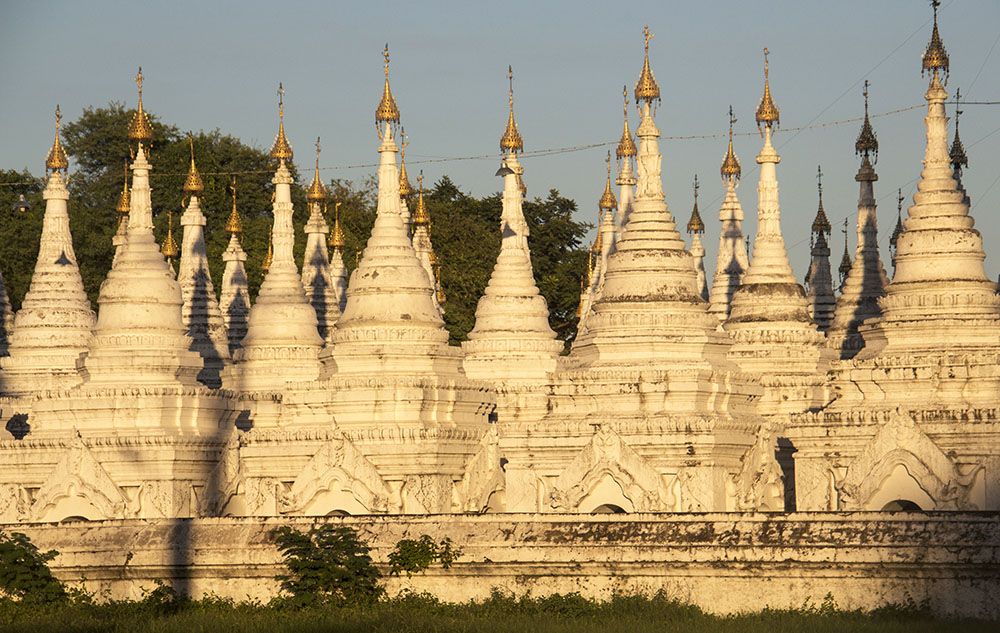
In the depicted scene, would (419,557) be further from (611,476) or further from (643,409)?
(643,409)

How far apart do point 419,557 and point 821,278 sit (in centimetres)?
2967

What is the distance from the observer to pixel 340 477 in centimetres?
4603

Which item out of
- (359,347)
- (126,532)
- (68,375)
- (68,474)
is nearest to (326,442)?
(359,347)

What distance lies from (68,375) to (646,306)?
682 inches

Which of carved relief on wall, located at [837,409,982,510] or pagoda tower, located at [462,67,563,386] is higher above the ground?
pagoda tower, located at [462,67,563,386]

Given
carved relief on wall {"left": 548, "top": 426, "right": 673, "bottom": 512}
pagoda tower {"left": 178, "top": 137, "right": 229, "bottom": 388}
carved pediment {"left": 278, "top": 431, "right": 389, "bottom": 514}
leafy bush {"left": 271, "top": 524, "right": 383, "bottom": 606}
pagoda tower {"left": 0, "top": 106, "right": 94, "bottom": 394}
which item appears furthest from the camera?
pagoda tower {"left": 178, "top": 137, "right": 229, "bottom": 388}

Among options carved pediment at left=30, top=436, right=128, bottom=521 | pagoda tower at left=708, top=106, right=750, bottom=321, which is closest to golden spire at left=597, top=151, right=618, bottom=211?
pagoda tower at left=708, top=106, right=750, bottom=321

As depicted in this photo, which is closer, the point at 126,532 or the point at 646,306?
the point at 126,532

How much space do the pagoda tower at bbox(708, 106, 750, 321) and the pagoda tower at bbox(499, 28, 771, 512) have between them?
15.8m

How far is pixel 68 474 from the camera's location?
48.2 metres

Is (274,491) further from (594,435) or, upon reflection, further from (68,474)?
(594,435)

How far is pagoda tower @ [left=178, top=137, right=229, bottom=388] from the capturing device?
60906 mm

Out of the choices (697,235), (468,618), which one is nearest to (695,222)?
(697,235)

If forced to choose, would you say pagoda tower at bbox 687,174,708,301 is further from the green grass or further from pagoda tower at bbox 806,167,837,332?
the green grass
